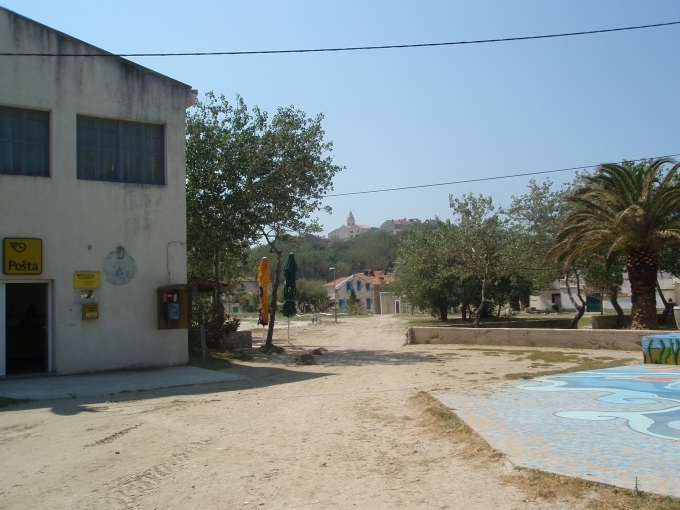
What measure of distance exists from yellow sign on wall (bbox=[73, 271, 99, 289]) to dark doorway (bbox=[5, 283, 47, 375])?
222 centimetres

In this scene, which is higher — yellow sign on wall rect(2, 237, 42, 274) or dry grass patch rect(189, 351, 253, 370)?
yellow sign on wall rect(2, 237, 42, 274)

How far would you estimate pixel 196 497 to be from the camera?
19.3 ft

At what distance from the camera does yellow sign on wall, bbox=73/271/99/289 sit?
14.5 metres

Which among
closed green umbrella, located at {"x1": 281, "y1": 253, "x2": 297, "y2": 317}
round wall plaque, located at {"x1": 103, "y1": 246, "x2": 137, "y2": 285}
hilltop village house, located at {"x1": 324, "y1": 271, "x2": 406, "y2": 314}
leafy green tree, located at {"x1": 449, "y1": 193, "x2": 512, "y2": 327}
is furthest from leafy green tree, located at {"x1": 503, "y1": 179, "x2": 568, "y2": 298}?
hilltop village house, located at {"x1": 324, "y1": 271, "x2": 406, "y2": 314}

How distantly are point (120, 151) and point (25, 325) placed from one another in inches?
219

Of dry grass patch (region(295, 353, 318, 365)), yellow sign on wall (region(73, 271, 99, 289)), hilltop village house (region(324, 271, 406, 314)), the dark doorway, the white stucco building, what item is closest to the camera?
the white stucco building

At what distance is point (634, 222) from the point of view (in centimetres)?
2045

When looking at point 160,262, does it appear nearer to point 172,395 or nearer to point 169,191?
point 169,191

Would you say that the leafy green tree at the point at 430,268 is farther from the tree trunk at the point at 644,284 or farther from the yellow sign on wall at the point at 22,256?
the yellow sign on wall at the point at 22,256

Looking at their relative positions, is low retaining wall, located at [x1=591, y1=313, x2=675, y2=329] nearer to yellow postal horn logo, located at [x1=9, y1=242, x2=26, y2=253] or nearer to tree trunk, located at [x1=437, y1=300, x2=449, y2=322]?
tree trunk, located at [x1=437, y1=300, x2=449, y2=322]

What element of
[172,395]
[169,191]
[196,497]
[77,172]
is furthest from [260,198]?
[196,497]

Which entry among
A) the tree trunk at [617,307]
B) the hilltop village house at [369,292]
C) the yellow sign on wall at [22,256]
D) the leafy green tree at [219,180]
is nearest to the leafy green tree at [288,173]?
the leafy green tree at [219,180]

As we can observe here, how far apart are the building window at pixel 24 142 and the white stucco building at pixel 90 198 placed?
2cm

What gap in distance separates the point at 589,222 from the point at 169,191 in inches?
584
